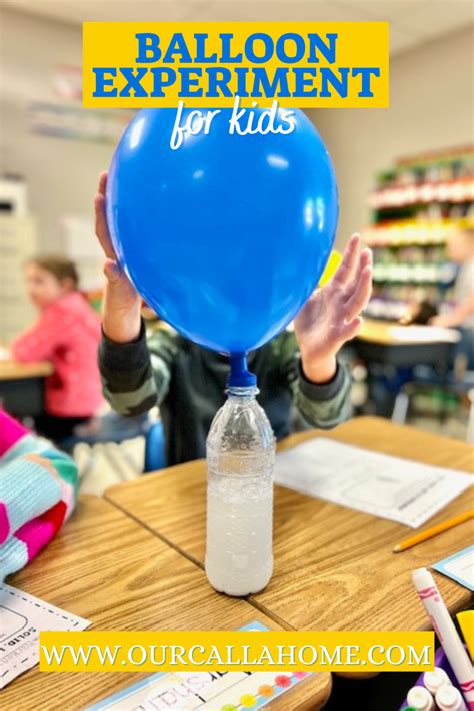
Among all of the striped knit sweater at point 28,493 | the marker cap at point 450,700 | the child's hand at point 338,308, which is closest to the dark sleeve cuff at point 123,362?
the striped knit sweater at point 28,493

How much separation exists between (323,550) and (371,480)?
0.83 ft

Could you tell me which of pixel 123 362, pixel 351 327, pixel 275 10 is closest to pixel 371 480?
pixel 351 327

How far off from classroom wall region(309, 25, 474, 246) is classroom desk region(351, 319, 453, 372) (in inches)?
56.9

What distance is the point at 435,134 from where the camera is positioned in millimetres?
4867

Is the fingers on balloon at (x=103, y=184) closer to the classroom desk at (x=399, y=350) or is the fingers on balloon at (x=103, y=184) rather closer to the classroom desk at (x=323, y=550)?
the classroom desk at (x=323, y=550)

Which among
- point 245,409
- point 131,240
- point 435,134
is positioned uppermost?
point 435,134

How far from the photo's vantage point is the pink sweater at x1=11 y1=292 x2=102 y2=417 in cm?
227

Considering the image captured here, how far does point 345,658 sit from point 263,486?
0.61 ft

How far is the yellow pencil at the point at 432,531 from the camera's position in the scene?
737mm

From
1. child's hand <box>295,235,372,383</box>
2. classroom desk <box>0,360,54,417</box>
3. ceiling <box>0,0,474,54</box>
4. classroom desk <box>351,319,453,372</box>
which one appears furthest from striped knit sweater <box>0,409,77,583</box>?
ceiling <box>0,0,474,54</box>

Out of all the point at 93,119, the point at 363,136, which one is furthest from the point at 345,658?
the point at 363,136

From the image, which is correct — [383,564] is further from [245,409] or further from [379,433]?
[379,433]

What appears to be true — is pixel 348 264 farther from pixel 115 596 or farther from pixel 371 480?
pixel 115 596

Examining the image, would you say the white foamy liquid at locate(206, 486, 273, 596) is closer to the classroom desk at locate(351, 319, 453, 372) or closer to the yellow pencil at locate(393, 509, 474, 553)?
the yellow pencil at locate(393, 509, 474, 553)
